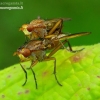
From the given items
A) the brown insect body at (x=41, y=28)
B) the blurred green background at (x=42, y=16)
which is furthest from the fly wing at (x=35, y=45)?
the blurred green background at (x=42, y=16)

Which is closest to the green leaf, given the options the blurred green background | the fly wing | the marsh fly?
the marsh fly

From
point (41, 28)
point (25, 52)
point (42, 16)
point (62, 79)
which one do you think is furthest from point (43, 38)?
point (42, 16)

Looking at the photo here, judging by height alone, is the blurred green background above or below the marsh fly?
below

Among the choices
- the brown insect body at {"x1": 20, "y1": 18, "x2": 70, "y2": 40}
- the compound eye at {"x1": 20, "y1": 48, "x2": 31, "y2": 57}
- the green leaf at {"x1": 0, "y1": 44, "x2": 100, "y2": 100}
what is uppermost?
the brown insect body at {"x1": 20, "y1": 18, "x2": 70, "y2": 40}

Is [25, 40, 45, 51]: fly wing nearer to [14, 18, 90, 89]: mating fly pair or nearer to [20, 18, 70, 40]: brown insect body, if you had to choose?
[14, 18, 90, 89]: mating fly pair

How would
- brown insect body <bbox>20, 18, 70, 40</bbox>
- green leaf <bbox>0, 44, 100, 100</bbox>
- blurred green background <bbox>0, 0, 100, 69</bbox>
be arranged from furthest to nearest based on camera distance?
blurred green background <bbox>0, 0, 100, 69</bbox>, brown insect body <bbox>20, 18, 70, 40</bbox>, green leaf <bbox>0, 44, 100, 100</bbox>

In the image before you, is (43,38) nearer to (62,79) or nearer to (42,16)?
(62,79)
